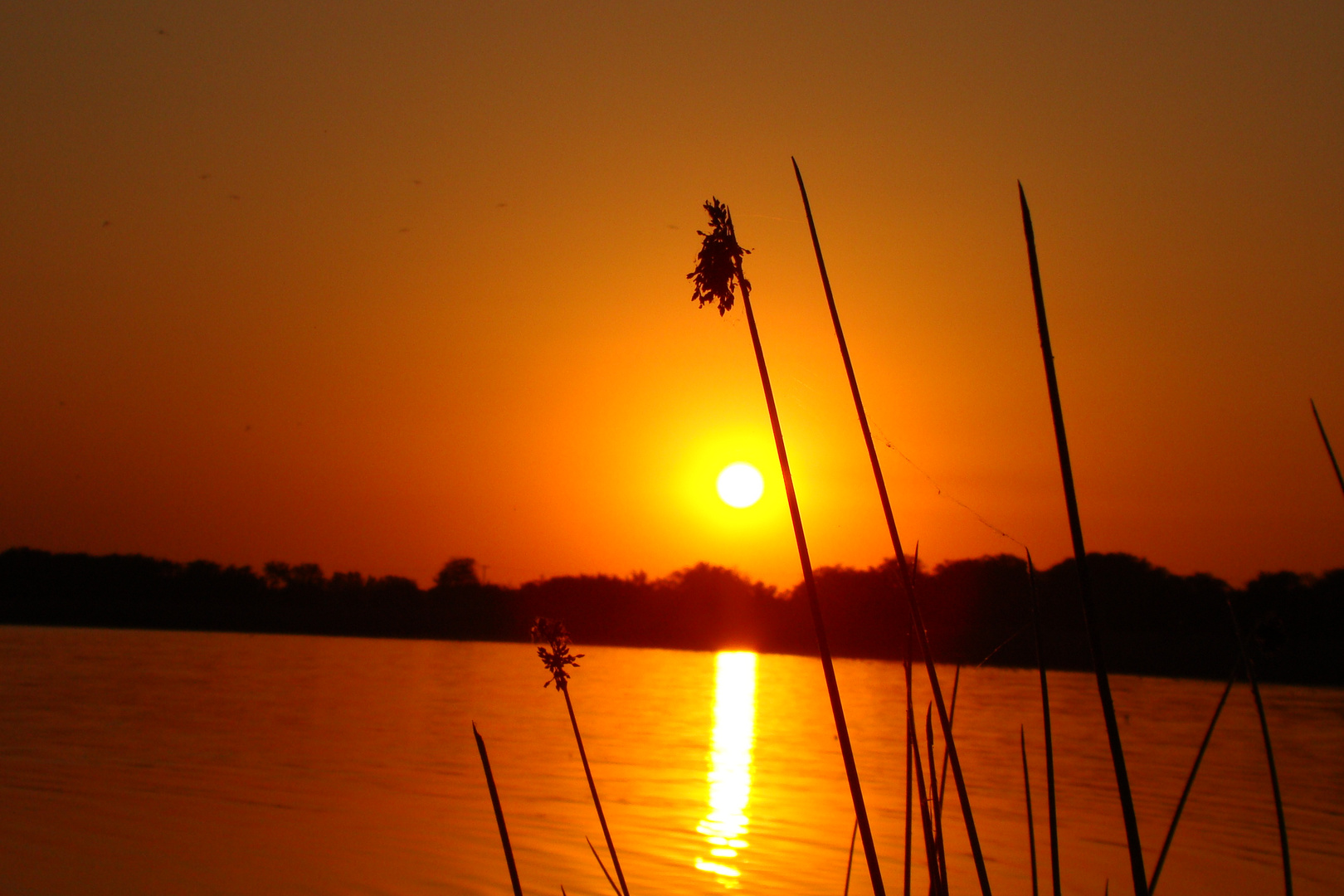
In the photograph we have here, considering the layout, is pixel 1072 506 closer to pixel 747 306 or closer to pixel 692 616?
pixel 747 306

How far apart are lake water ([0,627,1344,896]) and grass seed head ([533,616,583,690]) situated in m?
9.36

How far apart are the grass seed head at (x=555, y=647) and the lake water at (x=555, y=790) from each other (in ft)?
30.7

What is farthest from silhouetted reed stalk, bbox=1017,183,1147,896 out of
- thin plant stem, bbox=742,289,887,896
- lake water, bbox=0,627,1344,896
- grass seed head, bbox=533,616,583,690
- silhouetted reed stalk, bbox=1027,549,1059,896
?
lake water, bbox=0,627,1344,896

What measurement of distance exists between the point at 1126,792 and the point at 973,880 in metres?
11.6

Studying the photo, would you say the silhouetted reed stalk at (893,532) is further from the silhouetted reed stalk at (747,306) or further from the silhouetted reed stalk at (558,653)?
the silhouetted reed stalk at (558,653)

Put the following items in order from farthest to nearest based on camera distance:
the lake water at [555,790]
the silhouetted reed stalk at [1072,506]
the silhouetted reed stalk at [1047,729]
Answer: the lake water at [555,790] → the silhouetted reed stalk at [1047,729] → the silhouetted reed stalk at [1072,506]

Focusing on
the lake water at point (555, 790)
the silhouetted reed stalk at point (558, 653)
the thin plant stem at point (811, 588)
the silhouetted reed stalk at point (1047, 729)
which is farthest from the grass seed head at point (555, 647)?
the lake water at point (555, 790)

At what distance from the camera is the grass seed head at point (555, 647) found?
7.45 ft

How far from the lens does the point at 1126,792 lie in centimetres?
135

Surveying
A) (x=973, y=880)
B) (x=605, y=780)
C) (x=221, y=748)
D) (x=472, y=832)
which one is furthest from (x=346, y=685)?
(x=973, y=880)

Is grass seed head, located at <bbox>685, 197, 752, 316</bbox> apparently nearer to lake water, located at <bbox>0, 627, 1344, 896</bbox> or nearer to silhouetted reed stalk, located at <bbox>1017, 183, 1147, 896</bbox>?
silhouetted reed stalk, located at <bbox>1017, 183, 1147, 896</bbox>

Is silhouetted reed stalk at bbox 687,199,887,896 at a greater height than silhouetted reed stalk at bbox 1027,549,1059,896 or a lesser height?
greater

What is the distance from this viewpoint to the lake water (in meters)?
11.7

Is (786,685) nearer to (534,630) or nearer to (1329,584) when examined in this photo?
(1329,584)
